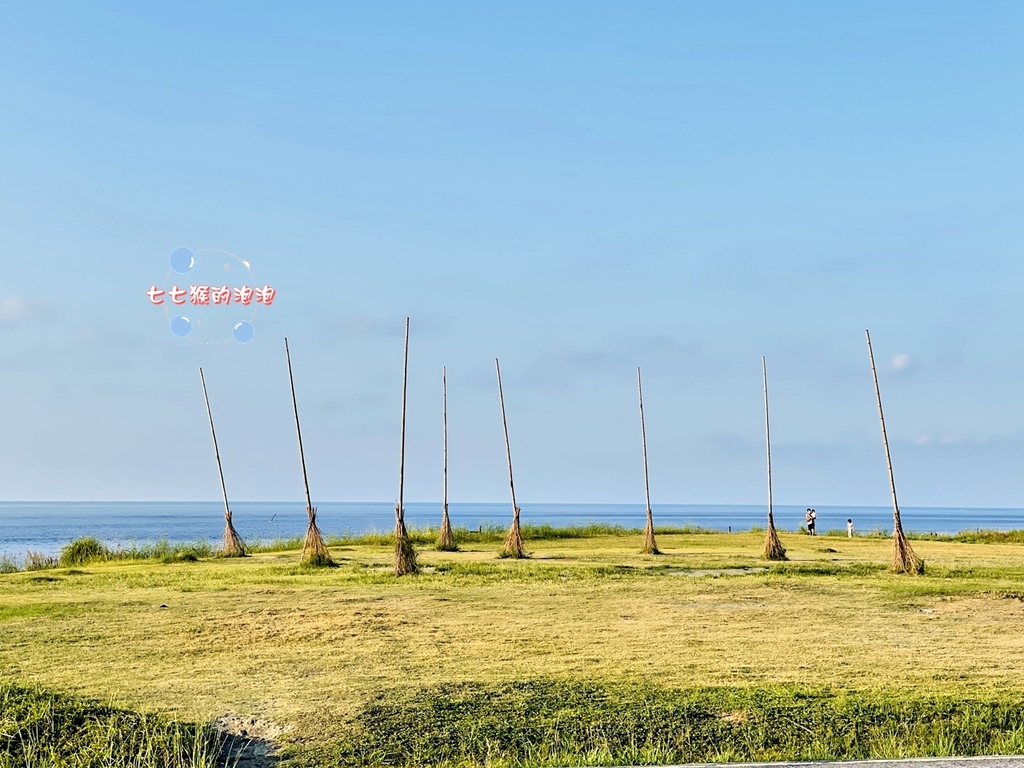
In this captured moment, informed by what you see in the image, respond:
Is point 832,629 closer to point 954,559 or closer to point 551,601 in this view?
point 551,601

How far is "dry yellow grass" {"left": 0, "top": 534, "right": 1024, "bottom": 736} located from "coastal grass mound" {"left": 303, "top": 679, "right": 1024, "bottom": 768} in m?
0.63

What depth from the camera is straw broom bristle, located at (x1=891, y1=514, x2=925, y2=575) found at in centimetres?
2100

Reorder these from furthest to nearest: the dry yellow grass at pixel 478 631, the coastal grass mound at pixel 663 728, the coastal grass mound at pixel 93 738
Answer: the dry yellow grass at pixel 478 631
the coastal grass mound at pixel 663 728
the coastal grass mound at pixel 93 738

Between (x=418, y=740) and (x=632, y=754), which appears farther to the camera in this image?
(x=418, y=740)

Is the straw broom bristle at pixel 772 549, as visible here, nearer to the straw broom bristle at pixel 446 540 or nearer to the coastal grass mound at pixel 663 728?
the straw broom bristle at pixel 446 540

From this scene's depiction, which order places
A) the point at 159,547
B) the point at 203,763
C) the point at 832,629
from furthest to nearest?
the point at 159,547, the point at 832,629, the point at 203,763

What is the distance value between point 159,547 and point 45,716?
23.1m

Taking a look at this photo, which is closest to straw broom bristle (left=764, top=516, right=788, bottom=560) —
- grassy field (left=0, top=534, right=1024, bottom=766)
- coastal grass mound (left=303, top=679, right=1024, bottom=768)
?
grassy field (left=0, top=534, right=1024, bottom=766)

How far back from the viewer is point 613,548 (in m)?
30.0

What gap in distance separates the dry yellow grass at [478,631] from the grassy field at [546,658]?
0.05 m

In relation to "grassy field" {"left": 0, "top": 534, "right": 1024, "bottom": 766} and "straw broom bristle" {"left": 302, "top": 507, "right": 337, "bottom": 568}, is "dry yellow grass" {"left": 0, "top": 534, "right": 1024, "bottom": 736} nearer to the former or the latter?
"grassy field" {"left": 0, "top": 534, "right": 1024, "bottom": 766}

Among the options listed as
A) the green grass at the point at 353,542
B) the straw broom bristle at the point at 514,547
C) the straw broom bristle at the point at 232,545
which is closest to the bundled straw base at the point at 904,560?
the straw broom bristle at the point at 514,547

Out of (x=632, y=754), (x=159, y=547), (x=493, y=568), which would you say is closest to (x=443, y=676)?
(x=632, y=754)

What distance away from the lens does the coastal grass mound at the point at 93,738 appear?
656 centimetres
